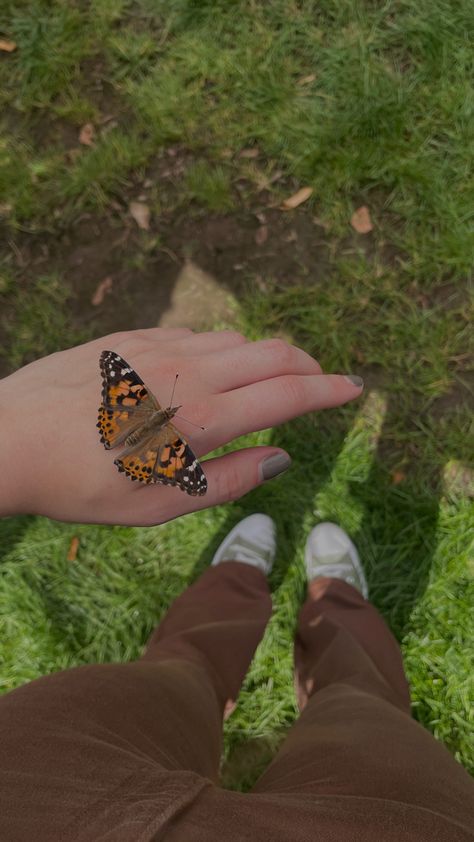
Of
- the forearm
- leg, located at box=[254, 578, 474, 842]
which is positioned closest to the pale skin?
the forearm

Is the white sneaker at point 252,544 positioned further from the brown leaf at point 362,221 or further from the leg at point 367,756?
the brown leaf at point 362,221

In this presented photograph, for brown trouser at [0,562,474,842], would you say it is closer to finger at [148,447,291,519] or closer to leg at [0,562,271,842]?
leg at [0,562,271,842]

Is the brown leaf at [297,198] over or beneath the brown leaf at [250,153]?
beneath

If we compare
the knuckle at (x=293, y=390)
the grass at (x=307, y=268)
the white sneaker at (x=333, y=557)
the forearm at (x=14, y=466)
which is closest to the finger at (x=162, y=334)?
the knuckle at (x=293, y=390)

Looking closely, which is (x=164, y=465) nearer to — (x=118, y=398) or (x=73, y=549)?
(x=118, y=398)

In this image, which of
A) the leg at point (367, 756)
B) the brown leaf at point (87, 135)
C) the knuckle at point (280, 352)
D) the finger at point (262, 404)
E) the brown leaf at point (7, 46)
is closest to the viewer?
the leg at point (367, 756)

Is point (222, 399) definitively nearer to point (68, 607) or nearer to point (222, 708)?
point (222, 708)
